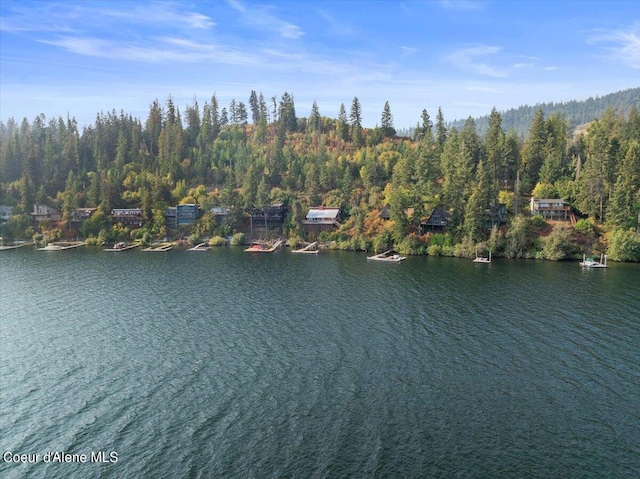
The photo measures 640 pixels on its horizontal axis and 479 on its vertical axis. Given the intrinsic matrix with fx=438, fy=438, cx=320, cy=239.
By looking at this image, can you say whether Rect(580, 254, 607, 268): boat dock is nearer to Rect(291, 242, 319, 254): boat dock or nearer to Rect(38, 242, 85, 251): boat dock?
Rect(291, 242, 319, 254): boat dock

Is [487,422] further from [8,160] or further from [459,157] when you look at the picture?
[8,160]

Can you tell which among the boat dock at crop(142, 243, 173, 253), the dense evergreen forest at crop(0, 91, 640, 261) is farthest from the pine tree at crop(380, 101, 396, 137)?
the boat dock at crop(142, 243, 173, 253)

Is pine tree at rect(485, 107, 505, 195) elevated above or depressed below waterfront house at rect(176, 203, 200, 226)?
above

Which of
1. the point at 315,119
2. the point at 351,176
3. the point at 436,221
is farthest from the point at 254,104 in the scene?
the point at 436,221

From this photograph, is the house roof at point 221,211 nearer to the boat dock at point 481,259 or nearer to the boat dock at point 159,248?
the boat dock at point 159,248

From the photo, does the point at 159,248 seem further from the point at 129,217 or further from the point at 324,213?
the point at 324,213

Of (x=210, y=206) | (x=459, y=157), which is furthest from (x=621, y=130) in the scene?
(x=210, y=206)

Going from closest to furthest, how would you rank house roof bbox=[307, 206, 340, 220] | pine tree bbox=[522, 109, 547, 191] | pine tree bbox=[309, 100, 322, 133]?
pine tree bbox=[522, 109, 547, 191]
house roof bbox=[307, 206, 340, 220]
pine tree bbox=[309, 100, 322, 133]
